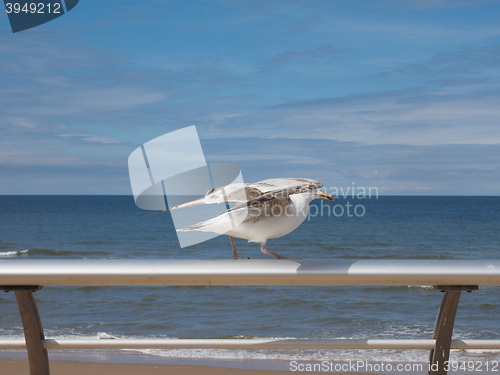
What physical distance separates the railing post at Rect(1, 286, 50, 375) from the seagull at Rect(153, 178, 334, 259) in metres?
0.59

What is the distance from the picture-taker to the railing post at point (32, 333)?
181cm

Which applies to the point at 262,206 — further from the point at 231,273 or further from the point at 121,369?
the point at 121,369

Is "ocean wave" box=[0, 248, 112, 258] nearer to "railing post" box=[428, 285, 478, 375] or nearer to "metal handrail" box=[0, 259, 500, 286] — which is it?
"metal handrail" box=[0, 259, 500, 286]

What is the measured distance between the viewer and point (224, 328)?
9508 mm

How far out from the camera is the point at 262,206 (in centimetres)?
217

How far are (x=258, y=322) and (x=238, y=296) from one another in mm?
2096

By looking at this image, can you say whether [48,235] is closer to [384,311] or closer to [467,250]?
[467,250]

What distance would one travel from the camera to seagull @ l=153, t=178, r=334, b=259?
211cm

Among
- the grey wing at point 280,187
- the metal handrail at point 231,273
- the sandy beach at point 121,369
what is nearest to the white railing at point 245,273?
the metal handrail at point 231,273

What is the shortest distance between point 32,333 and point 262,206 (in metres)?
0.96

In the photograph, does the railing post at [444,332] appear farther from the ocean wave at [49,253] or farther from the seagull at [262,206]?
the ocean wave at [49,253]

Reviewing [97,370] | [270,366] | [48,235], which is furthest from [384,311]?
[48,235]

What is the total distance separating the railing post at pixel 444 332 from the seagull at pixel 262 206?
593 mm

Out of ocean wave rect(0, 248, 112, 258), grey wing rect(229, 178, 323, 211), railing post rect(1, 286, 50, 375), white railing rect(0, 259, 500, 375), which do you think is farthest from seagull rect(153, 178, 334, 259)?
ocean wave rect(0, 248, 112, 258)
